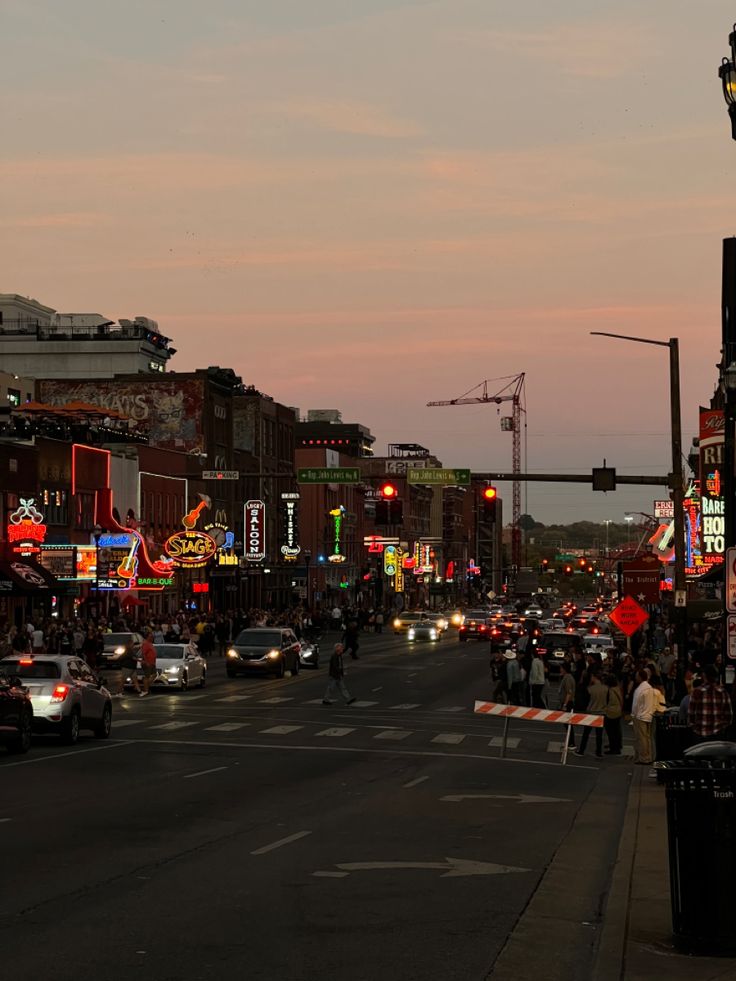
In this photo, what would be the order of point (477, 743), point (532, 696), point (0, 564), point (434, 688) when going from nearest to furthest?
point (477, 743) < point (532, 696) < point (434, 688) < point (0, 564)

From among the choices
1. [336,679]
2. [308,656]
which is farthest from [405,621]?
[336,679]

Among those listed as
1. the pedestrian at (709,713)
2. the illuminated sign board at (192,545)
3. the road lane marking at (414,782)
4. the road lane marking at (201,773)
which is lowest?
the road lane marking at (414,782)

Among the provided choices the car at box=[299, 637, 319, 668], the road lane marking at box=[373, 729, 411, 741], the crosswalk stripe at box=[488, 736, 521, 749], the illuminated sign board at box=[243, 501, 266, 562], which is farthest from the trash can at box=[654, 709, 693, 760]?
the illuminated sign board at box=[243, 501, 266, 562]

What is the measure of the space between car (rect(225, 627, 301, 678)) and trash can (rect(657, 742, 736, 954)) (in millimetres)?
43895

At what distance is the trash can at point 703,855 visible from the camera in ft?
35.3

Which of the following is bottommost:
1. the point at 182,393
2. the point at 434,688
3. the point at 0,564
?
the point at 434,688

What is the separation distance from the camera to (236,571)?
10644cm

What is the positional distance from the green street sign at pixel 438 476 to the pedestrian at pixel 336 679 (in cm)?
585

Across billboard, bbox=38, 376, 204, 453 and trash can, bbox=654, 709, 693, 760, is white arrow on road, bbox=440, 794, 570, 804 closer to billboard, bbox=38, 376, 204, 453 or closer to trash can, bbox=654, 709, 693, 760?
trash can, bbox=654, 709, 693, 760

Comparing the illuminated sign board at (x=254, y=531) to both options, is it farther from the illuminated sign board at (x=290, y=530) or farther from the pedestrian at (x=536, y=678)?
the pedestrian at (x=536, y=678)

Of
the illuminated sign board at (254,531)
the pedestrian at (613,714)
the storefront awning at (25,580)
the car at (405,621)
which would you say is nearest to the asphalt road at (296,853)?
the pedestrian at (613,714)

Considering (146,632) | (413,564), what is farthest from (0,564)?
(413,564)

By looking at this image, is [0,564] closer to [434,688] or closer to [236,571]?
[434,688]

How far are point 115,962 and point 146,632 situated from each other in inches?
1826
